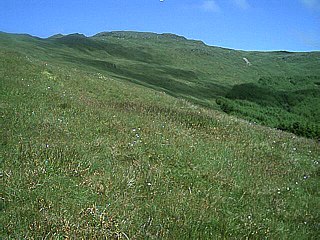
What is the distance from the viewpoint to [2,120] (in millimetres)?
10539

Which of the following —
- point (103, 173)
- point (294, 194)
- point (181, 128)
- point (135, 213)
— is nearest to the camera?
point (135, 213)

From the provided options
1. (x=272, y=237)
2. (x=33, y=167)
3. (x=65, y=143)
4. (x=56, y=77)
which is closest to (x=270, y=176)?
(x=272, y=237)

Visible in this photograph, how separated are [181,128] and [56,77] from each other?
11.9m

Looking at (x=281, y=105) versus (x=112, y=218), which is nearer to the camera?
(x=112, y=218)

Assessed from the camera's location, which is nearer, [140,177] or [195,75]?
[140,177]

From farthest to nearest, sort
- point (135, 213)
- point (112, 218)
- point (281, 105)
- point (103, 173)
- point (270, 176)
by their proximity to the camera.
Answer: point (281, 105)
point (270, 176)
point (103, 173)
point (135, 213)
point (112, 218)

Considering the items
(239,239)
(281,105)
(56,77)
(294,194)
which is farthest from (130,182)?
(281,105)

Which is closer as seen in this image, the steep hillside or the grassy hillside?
the grassy hillside

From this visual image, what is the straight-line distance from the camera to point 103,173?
786cm

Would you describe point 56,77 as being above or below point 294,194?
above

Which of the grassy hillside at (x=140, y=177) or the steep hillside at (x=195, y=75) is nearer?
the grassy hillside at (x=140, y=177)

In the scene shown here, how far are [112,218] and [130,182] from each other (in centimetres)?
170

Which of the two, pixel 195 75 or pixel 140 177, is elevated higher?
pixel 195 75

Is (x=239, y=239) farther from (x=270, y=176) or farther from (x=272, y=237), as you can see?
(x=270, y=176)
